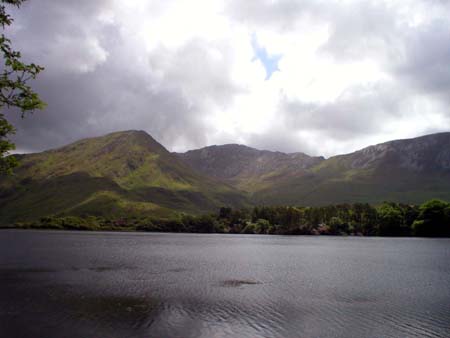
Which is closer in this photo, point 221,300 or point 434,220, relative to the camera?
point 221,300

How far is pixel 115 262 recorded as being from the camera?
3607 inches

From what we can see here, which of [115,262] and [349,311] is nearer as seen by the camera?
[349,311]

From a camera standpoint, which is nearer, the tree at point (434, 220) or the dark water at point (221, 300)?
the dark water at point (221, 300)

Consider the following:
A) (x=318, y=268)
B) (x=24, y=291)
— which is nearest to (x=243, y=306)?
(x=24, y=291)

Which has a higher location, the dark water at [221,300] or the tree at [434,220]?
the tree at [434,220]

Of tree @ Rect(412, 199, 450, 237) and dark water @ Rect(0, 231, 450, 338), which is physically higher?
tree @ Rect(412, 199, 450, 237)

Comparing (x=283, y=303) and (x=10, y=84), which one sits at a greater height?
(x=10, y=84)

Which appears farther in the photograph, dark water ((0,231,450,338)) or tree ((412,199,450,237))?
tree ((412,199,450,237))

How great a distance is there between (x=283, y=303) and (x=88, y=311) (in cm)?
2242

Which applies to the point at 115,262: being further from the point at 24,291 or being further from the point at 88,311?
the point at 88,311

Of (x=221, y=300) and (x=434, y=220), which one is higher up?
(x=434, y=220)

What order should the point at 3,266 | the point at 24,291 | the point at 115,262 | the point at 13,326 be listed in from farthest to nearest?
1. the point at 115,262
2. the point at 3,266
3. the point at 24,291
4. the point at 13,326

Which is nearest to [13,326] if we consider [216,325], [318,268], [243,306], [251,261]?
[216,325]

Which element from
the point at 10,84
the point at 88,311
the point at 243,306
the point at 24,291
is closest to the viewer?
the point at 10,84
